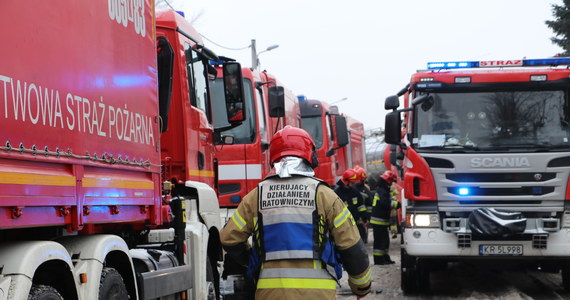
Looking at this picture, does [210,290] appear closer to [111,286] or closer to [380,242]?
[111,286]

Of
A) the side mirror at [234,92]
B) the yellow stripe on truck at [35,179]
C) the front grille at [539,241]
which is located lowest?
the front grille at [539,241]

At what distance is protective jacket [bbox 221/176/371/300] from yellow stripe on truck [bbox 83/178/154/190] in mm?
1066

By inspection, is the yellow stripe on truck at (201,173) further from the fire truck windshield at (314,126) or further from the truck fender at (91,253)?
the fire truck windshield at (314,126)

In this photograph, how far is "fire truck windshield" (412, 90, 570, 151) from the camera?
10062mm

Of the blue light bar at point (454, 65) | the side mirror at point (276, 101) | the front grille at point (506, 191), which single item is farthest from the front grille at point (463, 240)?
the side mirror at point (276, 101)

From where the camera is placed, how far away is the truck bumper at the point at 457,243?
9625 mm

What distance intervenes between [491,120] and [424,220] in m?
1.52

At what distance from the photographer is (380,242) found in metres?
14.1

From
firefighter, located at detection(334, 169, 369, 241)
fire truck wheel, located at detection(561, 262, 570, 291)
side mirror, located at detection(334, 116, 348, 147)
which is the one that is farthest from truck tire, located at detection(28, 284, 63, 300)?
side mirror, located at detection(334, 116, 348, 147)

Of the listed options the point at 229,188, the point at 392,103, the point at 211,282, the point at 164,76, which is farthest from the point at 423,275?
the point at 164,76

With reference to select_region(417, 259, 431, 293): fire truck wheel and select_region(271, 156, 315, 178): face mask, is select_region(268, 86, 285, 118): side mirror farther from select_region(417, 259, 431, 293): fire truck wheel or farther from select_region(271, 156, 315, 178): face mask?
select_region(271, 156, 315, 178): face mask

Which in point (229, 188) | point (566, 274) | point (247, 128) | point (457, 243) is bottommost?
point (566, 274)

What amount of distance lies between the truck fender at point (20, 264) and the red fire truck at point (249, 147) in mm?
7398

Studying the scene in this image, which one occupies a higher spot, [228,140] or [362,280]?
[228,140]
